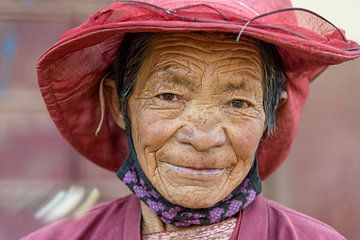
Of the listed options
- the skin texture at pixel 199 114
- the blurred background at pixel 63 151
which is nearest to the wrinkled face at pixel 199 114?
the skin texture at pixel 199 114

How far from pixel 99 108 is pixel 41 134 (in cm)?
166

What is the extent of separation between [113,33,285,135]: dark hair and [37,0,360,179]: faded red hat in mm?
33

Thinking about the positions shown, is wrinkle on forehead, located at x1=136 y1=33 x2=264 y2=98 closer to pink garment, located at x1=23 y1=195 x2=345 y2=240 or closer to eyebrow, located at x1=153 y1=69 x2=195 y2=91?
eyebrow, located at x1=153 y1=69 x2=195 y2=91

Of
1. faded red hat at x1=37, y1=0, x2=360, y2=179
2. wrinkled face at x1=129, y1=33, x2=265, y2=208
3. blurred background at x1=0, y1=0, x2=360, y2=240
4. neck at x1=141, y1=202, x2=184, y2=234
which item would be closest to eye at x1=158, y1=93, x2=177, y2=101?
wrinkled face at x1=129, y1=33, x2=265, y2=208

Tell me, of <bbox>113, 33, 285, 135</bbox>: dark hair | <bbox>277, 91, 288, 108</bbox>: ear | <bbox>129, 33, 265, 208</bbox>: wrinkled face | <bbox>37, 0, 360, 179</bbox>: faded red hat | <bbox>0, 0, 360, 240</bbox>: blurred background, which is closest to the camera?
<bbox>37, 0, 360, 179</bbox>: faded red hat

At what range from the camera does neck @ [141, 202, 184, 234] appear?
2.51 metres

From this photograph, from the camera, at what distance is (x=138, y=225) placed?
250 centimetres

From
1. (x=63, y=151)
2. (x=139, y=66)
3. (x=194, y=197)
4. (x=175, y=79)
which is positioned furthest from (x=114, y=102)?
(x=63, y=151)

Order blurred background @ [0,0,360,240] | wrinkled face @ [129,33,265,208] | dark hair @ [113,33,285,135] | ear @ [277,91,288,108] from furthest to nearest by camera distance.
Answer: blurred background @ [0,0,360,240]
ear @ [277,91,288,108]
dark hair @ [113,33,285,135]
wrinkled face @ [129,33,265,208]

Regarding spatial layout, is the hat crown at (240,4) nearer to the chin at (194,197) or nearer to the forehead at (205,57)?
the forehead at (205,57)

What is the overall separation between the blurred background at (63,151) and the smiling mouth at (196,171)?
1795mm

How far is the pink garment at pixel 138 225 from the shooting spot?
7.93 feet

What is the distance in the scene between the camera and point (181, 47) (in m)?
2.32

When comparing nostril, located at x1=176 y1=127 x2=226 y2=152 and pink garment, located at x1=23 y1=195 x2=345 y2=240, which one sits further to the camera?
pink garment, located at x1=23 y1=195 x2=345 y2=240
